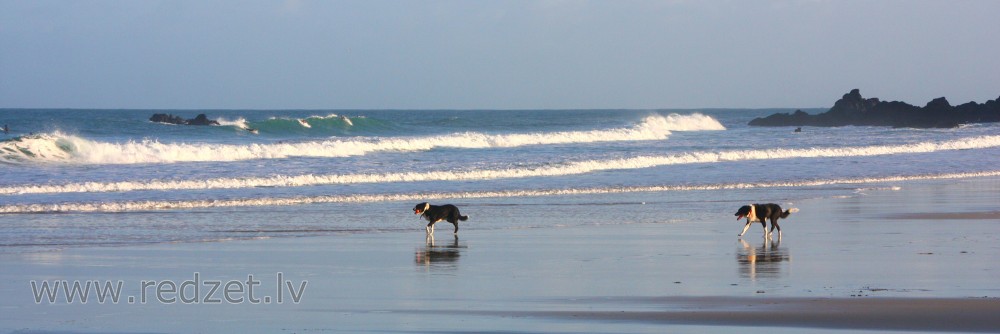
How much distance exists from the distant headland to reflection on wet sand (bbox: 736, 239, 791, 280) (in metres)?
65.8

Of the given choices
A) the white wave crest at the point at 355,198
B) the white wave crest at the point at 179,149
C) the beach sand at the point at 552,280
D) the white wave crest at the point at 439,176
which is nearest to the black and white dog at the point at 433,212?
the beach sand at the point at 552,280

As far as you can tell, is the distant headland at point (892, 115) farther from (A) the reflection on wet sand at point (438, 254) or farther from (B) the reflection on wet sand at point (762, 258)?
(A) the reflection on wet sand at point (438, 254)

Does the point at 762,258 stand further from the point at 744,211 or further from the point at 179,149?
the point at 179,149

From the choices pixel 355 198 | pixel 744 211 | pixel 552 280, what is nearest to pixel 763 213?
pixel 744 211

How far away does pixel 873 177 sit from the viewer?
27750mm

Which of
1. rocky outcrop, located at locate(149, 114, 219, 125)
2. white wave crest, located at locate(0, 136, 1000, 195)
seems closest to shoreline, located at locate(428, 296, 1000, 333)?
white wave crest, located at locate(0, 136, 1000, 195)

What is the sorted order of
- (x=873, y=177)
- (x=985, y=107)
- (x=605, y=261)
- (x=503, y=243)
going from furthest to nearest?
(x=985, y=107)
(x=873, y=177)
(x=503, y=243)
(x=605, y=261)

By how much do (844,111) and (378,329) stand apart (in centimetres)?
8780

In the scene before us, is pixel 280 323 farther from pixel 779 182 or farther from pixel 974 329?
pixel 779 182

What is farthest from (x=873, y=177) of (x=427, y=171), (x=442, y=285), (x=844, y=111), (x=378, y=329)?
(x=844, y=111)

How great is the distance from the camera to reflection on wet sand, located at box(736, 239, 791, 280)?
35.4ft

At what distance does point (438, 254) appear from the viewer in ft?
40.9

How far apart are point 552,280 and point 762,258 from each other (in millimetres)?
2804

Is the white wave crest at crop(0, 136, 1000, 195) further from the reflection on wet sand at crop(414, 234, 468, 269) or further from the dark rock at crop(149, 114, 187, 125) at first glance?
the dark rock at crop(149, 114, 187, 125)
